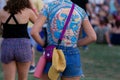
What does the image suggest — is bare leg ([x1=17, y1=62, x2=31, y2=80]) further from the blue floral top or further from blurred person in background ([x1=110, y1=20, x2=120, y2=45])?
blurred person in background ([x1=110, y1=20, x2=120, y2=45])

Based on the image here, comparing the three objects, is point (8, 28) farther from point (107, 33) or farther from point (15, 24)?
point (107, 33)

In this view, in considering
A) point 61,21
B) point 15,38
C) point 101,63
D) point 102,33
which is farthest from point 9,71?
point 102,33

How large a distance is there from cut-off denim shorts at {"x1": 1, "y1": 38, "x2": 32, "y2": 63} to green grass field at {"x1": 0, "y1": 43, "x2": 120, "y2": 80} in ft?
9.65

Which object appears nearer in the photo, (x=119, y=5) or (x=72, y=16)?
(x=72, y=16)

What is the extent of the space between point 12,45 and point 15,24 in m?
0.32

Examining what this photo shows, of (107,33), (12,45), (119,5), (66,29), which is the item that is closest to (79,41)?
(66,29)

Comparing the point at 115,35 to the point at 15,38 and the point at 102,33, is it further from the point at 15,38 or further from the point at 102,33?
the point at 15,38

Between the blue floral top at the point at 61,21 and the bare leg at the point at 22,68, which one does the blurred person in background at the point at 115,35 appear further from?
the blue floral top at the point at 61,21

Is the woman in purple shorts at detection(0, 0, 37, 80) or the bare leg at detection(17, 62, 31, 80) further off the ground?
the woman in purple shorts at detection(0, 0, 37, 80)

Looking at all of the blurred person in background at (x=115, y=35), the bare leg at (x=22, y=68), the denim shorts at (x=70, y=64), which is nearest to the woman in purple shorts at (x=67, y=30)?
the denim shorts at (x=70, y=64)

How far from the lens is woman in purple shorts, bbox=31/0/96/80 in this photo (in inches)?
252

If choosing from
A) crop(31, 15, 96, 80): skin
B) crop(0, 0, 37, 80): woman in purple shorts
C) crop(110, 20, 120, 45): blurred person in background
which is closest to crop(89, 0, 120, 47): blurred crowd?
crop(110, 20, 120, 45): blurred person in background

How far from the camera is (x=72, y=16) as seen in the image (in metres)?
6.47

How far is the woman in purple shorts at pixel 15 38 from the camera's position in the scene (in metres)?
7.82
